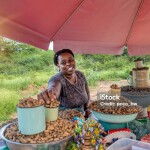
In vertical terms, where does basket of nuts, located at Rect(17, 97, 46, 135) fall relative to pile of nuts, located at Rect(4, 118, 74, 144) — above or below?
above

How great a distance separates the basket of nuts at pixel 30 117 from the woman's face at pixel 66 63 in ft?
3.76

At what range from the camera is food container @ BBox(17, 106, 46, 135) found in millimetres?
1033


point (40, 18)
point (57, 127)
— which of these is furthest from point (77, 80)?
point (57, 127)

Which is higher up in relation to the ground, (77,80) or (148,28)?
(148,28)

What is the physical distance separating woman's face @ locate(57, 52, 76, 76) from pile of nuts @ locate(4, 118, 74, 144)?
1021mm

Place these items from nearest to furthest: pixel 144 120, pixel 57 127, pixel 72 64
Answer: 1. pixel 57 127
2. pixel 144 120
3. pixel 72 64

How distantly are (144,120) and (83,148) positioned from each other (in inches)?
29.9

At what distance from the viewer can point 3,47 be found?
11742 millimetres

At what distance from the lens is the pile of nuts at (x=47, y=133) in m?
1.02

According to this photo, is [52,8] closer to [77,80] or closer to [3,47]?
[77,80]

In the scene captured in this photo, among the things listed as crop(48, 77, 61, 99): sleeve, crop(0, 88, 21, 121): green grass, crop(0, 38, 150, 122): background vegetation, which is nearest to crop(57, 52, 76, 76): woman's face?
crop(48, 77, 61, 99): sleeve

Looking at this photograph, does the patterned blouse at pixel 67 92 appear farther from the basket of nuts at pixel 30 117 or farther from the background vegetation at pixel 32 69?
the background vegetation at pixel 32 69

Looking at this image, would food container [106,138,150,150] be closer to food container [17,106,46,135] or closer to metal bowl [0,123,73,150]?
metal bowl [0,123,73,150]

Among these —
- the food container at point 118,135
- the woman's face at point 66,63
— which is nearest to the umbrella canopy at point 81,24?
the woman's face at point 66,63
